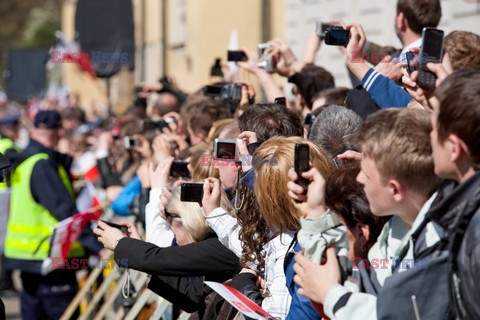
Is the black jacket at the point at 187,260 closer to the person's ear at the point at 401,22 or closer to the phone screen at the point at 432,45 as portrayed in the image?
the phone screen at the point at 432,45

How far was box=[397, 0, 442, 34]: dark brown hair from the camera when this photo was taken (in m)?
5.63

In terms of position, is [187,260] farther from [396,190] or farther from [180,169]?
[396,190]

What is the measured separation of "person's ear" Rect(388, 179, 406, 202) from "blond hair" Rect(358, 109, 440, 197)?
0.05 feet

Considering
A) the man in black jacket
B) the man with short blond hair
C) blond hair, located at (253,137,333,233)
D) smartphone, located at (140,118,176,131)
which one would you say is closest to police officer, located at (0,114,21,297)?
smartphone, located at (140,118,176,131)

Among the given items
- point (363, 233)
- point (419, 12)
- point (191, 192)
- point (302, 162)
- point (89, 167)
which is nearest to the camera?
point (302, 162)

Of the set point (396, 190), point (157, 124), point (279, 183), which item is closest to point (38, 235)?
point (157, 124)

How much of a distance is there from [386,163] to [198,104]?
385 centimetres

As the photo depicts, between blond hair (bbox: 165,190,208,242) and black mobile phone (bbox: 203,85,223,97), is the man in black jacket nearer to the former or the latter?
blond hair (bbox: 165,190,208,242)

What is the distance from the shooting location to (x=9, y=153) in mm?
8539

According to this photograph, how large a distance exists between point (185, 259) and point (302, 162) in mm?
1337

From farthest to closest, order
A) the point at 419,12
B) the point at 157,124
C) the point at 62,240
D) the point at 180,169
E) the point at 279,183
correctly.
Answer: the point at 62,240
the point at 157,124
the point at 419,12
the point at 180,169
the point at 279,183

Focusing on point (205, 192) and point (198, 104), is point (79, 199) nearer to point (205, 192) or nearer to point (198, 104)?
point (198, 104)

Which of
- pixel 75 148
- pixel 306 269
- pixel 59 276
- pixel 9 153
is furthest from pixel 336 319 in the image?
pixel 75 148

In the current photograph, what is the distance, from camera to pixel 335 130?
4785 mm
